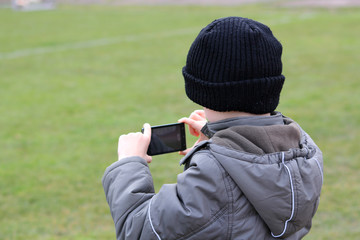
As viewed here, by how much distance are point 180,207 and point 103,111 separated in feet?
18.7

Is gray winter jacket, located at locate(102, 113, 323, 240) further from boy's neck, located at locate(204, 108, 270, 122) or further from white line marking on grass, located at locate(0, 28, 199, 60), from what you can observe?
white line marking on grass, located at locate(0, 28, 199, 60)

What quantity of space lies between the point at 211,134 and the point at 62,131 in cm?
480

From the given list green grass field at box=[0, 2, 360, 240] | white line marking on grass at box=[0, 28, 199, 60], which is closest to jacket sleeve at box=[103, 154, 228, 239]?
green grass field at box=[0, 2, 360, 240]

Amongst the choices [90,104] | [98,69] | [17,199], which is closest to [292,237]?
[17,199]

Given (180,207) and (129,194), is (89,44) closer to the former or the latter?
(129,194)

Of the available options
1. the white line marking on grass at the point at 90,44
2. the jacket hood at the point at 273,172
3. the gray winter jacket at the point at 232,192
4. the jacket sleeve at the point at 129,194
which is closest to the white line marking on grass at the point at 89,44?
the white line marking on grass at the point at 90,44

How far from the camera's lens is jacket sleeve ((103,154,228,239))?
1.36 meters

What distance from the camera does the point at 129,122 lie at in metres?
6.34

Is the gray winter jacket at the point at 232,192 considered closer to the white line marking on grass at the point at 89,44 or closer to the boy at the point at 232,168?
the boy at the point at 232,168

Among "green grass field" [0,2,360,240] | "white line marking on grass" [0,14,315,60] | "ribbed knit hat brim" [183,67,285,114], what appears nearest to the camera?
"ribbed knit hat brim" [183,67,285,114]

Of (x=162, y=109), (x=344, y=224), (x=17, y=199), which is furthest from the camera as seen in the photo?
(x=162, y=109)

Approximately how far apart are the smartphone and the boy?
0.55 feet

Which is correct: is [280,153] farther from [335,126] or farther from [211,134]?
[335,126]

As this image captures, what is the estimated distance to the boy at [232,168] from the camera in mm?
1376
